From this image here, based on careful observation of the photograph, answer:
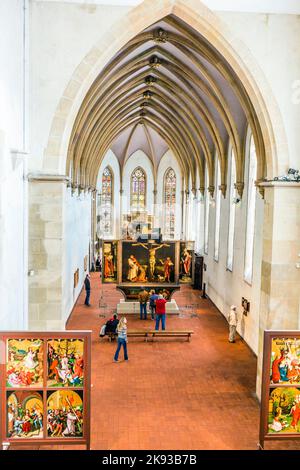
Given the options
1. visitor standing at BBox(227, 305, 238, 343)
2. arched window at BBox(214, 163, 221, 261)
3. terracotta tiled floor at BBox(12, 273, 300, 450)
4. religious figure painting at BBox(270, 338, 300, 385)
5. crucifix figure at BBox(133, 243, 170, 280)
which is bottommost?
terracotta tiled floor at BBox(12, 273, 300, 450)

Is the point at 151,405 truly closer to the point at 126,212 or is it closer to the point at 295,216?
the point at 295,216

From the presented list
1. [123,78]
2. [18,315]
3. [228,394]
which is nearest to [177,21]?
[123,78]

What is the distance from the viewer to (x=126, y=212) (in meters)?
40.0

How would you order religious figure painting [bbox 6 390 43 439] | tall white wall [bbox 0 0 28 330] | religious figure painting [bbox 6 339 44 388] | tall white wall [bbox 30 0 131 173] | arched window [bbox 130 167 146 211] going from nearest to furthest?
religious figure painting [bbox 6 339 44 388], religious figure painting [bbox 6 390 43 439], tall white wall [bbox 0 0 28 330], tall white wall [bbox 30 0 131 173], arched window [bbox 130 167 146 211]

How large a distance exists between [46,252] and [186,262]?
10444mm

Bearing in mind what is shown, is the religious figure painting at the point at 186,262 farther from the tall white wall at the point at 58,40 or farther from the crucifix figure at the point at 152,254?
the tall white wall at the point at 58,40

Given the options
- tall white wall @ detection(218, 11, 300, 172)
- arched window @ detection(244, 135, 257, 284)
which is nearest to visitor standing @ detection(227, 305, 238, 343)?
arched window @ detection(244, 135, 257, 284)

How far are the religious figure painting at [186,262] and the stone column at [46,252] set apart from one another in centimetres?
1014

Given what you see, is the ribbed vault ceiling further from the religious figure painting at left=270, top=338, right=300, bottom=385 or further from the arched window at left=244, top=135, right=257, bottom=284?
the religious figure painting at left=270, top=338, right=300, bottom=385

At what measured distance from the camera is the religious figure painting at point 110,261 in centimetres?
1956

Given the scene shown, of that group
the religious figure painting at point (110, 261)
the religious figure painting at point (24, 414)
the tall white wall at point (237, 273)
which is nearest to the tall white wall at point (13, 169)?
the religious figure painting at point (24, 414)

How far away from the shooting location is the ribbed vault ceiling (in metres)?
14.4

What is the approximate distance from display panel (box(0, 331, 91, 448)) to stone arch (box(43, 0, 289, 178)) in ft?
13.9

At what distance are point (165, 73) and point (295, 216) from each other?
12.2 meters
